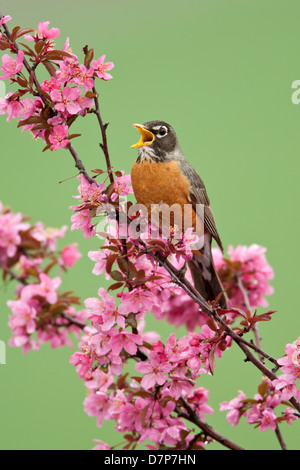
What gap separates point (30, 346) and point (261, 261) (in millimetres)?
1046

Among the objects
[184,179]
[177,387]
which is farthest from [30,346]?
[184,179]

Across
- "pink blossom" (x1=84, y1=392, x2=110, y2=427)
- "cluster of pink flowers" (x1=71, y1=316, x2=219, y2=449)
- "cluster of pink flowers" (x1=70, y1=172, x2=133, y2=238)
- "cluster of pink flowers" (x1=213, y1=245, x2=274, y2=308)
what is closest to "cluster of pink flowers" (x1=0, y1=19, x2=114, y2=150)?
"cluster of pink flowers" (x1=70, y1=172, x2=133, y2=238)

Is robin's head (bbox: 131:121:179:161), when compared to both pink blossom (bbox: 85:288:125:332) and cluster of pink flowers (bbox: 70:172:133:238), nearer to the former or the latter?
cluster of pink flowers (bbox: 70:172:133:238)

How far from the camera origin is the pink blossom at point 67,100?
133 centimetres

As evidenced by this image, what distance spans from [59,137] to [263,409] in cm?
98

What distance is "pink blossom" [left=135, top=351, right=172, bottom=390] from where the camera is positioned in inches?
57.0

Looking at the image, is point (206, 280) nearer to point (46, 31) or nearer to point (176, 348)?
point (176, 348)

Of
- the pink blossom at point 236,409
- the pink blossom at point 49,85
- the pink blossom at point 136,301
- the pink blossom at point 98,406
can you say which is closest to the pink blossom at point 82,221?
the pink blossom at point 136,301

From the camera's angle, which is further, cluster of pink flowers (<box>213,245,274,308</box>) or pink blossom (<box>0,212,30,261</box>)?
cluster of pink flowers (<box>213,245,274,308</box>)

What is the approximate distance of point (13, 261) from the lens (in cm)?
223

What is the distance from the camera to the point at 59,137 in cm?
135

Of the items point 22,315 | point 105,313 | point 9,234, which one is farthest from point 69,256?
point 105,313

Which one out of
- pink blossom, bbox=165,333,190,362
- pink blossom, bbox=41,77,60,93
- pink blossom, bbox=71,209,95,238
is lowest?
pink blossom, bbox=165,333,190,362

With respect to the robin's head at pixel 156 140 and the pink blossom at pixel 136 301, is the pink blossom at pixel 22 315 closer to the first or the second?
the pink blossom at pixel 136 301
